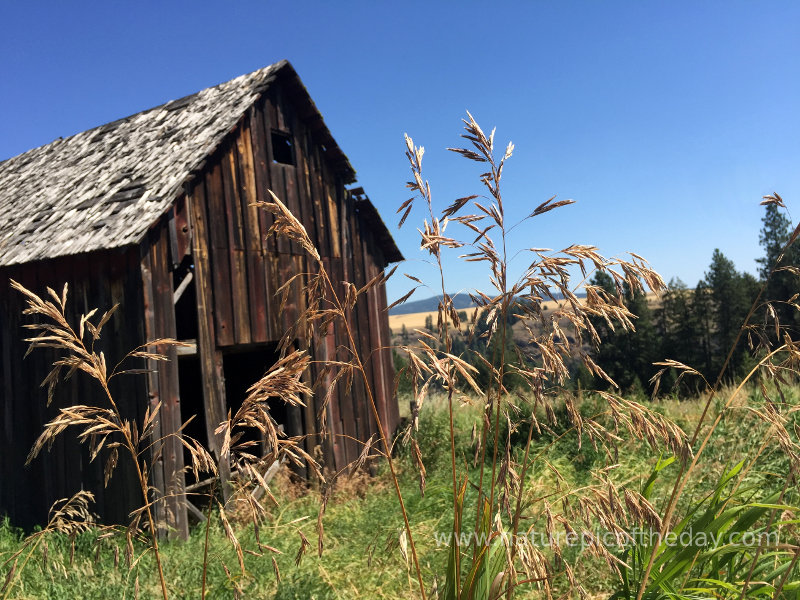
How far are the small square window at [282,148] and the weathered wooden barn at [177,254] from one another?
3 centimetres

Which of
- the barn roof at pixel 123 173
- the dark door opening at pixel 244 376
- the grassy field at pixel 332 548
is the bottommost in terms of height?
the grassy field at pixel 332 548

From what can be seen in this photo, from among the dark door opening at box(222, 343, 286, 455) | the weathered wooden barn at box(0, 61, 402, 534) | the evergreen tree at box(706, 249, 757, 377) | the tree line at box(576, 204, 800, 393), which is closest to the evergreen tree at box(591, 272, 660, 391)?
the tree line at box(576, 204, 800, 393)

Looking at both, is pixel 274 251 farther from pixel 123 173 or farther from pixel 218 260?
pixel 123 173

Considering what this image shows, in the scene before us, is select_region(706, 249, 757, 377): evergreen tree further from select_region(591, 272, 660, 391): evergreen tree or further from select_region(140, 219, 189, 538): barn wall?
select_region(140, 219, 189, 538): barn wall

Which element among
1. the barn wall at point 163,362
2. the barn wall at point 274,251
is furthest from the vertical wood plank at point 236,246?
the barn wall at point 163,362

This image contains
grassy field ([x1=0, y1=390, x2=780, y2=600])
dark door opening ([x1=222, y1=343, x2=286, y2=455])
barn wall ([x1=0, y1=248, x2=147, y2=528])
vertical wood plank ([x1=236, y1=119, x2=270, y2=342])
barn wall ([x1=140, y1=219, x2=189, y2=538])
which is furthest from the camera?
dark door opening ([x1=222, y1=343, x2=286, y2=455])

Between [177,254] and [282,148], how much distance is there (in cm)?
307

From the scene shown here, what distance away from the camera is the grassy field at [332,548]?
4.06 meters

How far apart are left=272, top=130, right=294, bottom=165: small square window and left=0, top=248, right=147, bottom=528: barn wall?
294cm

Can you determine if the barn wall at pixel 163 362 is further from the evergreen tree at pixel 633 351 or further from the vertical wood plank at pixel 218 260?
the evergreen tree at pixel 633 351

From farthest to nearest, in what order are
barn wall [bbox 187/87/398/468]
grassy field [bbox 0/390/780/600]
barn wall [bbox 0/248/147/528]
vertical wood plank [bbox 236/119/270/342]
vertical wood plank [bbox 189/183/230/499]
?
vertical wood plank [bbox 236/119/270/342] < barn wall [bbox 187/87/398/468] < vertical wood plank [bbox 189/183/230/499] < barn wall [bbox 0/248/147/528] < grassy field [bbox 0/390/780/600]

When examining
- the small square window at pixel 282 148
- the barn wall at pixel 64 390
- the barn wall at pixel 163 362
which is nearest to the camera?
the barn wall at pixel 163 362

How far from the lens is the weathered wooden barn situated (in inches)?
266

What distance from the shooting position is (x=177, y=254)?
7043 mm
